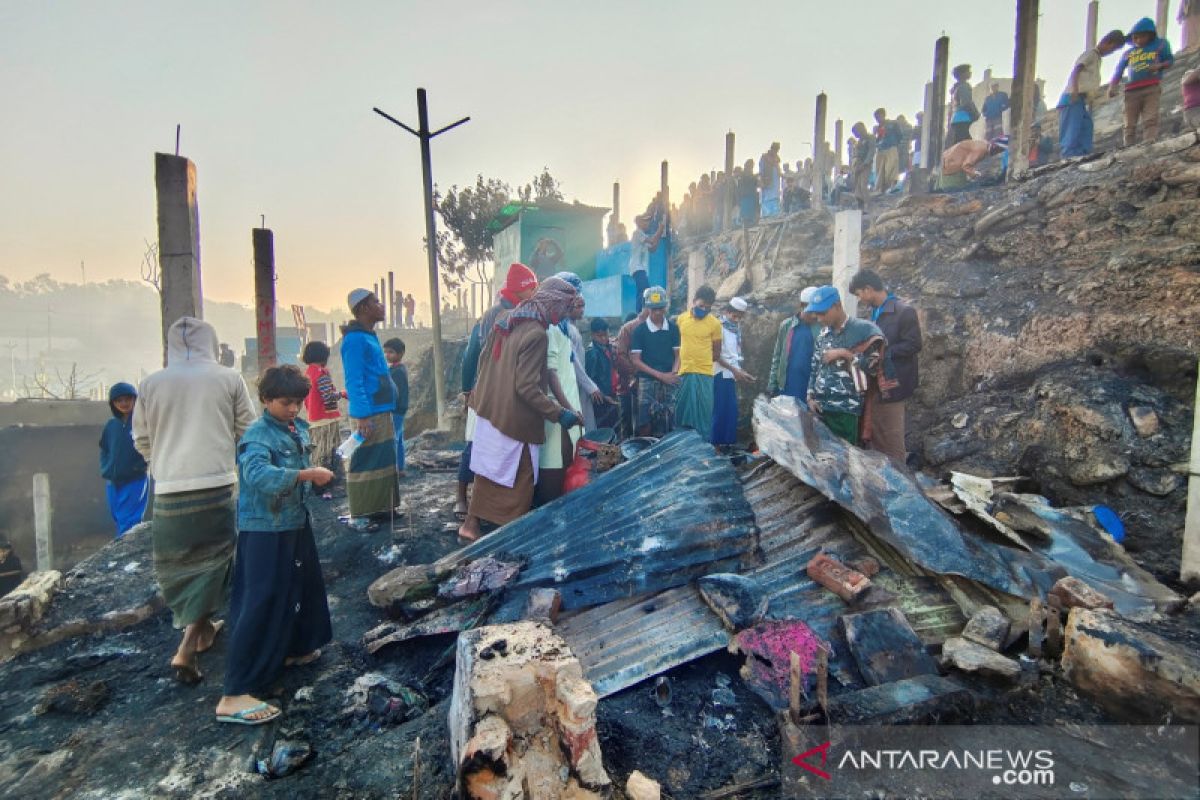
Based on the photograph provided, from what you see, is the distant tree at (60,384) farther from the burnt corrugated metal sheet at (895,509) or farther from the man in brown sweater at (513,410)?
the burnt corrugated metal sheet at (895,509)

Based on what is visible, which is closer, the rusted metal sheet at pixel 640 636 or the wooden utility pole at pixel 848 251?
the rusted metal sheet at pixel 640 636

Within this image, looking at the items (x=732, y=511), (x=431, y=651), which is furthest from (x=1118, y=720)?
(x=431, y=651)

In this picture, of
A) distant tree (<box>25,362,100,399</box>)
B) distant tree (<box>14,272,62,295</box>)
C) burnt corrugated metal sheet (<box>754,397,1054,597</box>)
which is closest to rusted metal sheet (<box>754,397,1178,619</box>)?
burnt corrugated metal sheet (<box>754,397,1054,597</box>)

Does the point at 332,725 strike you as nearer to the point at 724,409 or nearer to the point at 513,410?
the point at 513,410

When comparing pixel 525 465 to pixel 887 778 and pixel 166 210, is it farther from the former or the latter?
pixel 166 210

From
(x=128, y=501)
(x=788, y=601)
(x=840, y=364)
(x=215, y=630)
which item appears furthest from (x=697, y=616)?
(x=128, y=501)

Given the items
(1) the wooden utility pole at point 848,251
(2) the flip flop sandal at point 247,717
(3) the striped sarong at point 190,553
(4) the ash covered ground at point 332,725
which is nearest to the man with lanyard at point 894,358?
(4) the ash covered ground at point 332,725

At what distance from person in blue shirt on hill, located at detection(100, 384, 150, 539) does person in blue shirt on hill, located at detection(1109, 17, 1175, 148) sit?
35.9ft

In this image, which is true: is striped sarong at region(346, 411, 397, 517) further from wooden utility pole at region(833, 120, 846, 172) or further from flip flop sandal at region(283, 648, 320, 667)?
wooden utility pole at region(833, 120, 846, 172)

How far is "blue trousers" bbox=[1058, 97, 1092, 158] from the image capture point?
27.3 feet

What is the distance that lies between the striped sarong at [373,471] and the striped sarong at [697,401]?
113 inches

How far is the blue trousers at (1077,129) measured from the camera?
8.32 meters

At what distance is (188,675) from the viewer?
2.71 metres

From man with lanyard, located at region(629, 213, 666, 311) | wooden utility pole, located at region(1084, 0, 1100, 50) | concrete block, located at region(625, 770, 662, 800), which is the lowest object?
concrete block, located at region(625, 770, 662, 800)
